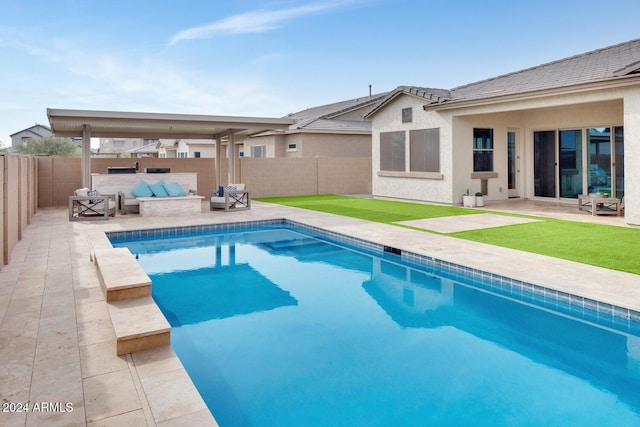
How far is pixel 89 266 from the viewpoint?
6.19 m

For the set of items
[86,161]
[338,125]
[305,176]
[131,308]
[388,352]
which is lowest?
[388,352]

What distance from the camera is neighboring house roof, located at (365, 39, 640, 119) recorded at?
975 centimetres

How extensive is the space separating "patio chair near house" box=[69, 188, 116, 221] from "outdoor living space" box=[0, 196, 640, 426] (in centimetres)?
266

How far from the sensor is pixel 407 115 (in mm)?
14734

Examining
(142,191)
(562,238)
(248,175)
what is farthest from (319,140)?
(562,238)

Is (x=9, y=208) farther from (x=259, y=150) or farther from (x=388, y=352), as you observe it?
(x=259, y=150)

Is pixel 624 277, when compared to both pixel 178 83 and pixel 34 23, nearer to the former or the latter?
pixel 34 23

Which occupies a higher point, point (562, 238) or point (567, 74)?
point (567, 74)

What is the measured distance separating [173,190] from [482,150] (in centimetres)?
924

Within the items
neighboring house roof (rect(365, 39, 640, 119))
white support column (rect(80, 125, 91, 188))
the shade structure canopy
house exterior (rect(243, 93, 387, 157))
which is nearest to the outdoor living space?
the shade structure canopy

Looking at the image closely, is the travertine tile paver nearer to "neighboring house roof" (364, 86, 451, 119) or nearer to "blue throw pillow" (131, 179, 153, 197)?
"blue throw pillow" (131, 179, 153, 197)

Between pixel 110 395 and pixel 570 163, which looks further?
pixel 570 163

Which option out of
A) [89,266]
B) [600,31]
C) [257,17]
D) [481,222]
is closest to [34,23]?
[257,17]

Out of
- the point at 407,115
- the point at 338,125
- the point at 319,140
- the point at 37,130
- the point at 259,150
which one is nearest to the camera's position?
the point at 407,115
